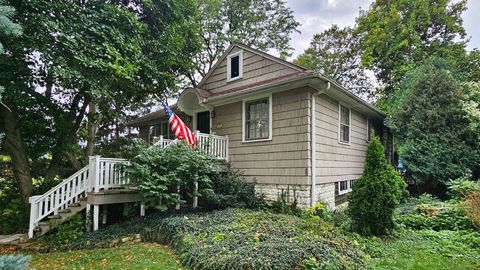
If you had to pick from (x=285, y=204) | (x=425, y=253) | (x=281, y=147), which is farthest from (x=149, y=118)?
(x=425, y=253)

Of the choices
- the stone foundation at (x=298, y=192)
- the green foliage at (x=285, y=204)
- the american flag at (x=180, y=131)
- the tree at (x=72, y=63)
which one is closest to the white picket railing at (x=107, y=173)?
the american flag at (x=180, y=131)

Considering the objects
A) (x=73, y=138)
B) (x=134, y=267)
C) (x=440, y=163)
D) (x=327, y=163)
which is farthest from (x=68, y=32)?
(x=440, y=163)

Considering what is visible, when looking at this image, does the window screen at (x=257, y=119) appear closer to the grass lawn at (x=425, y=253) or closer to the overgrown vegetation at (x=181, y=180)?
the overgrown vegetation at (x=181, y=180)

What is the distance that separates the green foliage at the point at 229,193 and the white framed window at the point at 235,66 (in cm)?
368

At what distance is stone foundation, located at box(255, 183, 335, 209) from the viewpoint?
764cm

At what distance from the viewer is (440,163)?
33.1 ft

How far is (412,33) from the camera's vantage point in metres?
17.2

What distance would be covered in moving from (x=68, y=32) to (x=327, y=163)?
807 centimetres

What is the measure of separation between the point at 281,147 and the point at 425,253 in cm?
423

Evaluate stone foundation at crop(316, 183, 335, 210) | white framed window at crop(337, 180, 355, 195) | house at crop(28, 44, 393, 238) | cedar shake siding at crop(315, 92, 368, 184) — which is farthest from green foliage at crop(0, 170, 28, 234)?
white framed window at crop(337, 180, 355, 195)

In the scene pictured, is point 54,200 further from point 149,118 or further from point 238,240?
point 149,118

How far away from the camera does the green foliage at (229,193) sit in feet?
24.9

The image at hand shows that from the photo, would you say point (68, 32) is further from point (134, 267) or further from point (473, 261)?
point (473, 261)

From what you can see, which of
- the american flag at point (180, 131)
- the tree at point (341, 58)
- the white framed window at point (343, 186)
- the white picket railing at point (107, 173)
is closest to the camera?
the white picket railing at point (107, 173)
